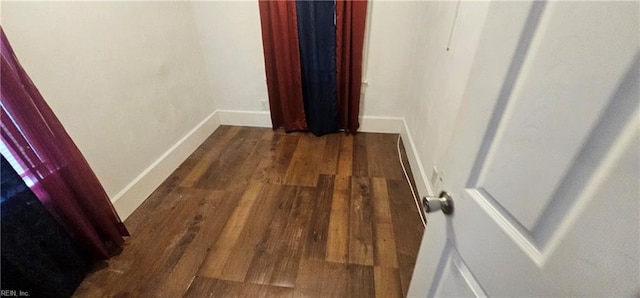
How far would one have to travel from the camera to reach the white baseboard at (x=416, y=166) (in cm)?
175

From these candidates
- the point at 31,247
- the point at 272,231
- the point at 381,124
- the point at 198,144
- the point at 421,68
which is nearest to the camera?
the point at 31,247

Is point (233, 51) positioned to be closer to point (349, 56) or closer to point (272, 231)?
point (349, 56)

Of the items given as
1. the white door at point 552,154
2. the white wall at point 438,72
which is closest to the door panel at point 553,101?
the white door at point 552,154

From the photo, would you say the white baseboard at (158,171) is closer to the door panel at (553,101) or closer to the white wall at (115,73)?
the white wall at (115,73)

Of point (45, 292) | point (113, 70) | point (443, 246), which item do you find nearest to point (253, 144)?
point (113, 70)

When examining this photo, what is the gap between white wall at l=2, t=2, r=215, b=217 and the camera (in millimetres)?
1229

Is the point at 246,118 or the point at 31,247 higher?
the point at 31,247

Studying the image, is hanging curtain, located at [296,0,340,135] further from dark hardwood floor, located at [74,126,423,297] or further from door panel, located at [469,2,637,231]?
door panel, located at [469,2,637,231]

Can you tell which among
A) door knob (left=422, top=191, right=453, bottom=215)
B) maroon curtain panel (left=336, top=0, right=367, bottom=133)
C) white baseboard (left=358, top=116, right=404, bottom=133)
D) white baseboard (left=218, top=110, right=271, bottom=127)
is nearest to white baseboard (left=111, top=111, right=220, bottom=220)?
white baseboard (left=218, top=110, right=271, bottom=127)

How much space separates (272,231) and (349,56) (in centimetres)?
161

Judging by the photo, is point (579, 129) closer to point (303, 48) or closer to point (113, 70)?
point (113, 70)

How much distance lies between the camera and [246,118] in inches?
113

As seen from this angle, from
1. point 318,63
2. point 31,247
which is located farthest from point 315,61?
point 31,247

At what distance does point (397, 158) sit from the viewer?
232cm
